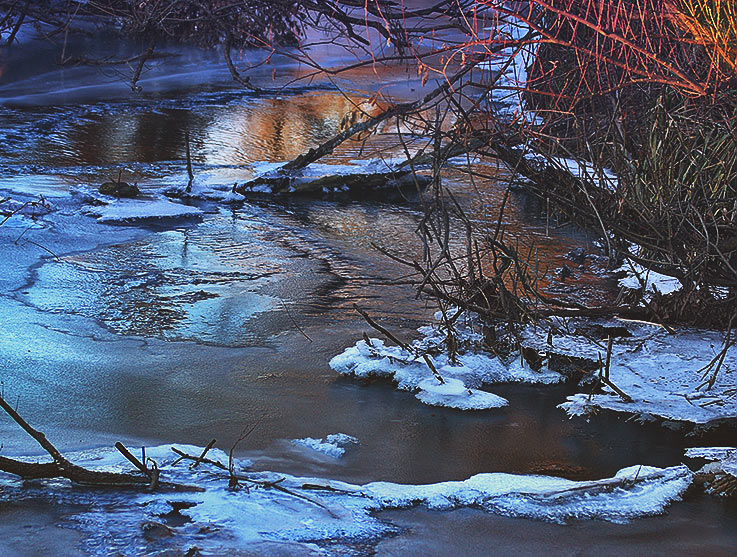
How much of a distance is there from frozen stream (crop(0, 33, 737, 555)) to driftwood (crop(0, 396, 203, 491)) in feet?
0.31

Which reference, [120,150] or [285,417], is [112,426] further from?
[120,150]

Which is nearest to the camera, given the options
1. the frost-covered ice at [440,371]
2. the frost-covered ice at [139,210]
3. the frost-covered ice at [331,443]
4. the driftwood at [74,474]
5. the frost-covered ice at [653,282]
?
the driftwood at [74,474]

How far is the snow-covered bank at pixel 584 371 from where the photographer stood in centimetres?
486

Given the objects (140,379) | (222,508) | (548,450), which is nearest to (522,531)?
(548,450)

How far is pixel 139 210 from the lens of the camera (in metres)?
9.29

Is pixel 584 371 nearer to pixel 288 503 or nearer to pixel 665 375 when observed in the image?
pixel 665 375

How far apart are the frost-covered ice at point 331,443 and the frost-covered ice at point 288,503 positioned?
1.14ft

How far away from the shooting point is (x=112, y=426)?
4359mm

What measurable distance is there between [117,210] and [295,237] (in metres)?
2.00

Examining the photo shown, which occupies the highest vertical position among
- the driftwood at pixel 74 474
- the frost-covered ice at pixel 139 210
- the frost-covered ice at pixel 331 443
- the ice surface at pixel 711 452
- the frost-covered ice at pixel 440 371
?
the frost-covered ice at pixel 139 210

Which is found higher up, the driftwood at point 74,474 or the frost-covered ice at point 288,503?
the driftwood at point 74,474

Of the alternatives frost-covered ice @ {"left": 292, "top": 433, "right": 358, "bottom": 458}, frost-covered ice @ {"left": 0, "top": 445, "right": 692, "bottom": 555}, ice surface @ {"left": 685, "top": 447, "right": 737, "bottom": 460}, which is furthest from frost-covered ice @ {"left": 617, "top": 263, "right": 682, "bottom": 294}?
frost-covered ice @ {"left": 292, "top": 433, "right": 358, "bottom": 458}

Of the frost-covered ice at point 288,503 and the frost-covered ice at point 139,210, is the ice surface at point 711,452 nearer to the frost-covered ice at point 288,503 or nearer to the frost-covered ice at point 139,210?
the frost-covered ice at point 288,503

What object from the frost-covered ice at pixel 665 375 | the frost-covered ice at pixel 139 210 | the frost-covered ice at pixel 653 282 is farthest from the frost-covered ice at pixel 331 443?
the frost-covered ice at pixel 139 210
